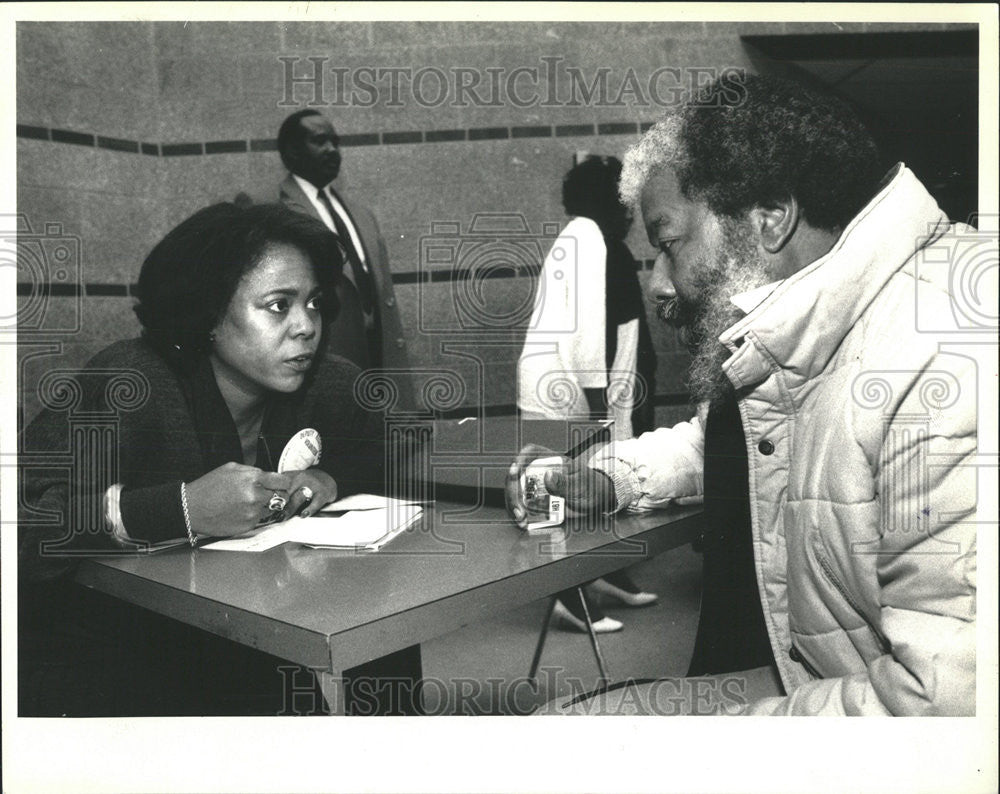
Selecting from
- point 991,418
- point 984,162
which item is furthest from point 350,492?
point 984,162

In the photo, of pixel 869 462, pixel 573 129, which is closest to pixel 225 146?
pixel 573 129

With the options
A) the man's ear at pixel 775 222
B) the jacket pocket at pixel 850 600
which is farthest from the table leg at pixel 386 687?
the man's ear at pixel 775 222

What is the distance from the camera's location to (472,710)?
1.64 m

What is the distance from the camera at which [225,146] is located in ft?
5.59

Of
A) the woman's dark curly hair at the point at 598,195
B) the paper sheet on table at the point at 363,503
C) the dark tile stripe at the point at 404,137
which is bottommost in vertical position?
the paper sheet on table at the point at 363,503

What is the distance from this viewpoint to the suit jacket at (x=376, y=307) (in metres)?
1.75

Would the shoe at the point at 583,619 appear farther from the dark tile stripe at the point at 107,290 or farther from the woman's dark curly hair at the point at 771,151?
the dark tile stripe at the point at 107,290

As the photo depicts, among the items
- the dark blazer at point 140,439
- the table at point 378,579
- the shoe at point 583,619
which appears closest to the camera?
the table at point 378,579

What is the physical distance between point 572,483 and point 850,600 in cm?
60

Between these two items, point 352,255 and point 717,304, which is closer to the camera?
point 717,304

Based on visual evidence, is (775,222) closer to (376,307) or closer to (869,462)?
(869,462)

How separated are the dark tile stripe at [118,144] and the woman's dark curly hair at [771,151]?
1.11m

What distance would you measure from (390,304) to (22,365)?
2.55 feet

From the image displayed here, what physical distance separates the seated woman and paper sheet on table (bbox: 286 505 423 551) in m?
0.07
